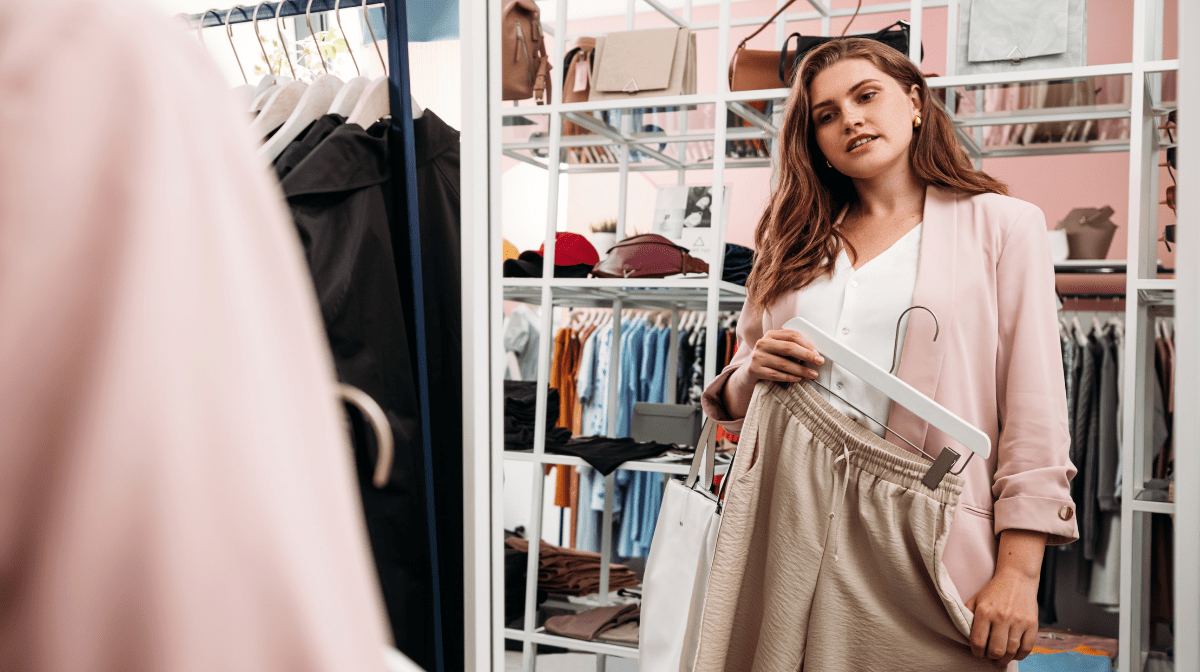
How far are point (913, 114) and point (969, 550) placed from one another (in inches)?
29.5

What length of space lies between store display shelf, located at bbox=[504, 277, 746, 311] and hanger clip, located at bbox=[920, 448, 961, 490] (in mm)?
1497

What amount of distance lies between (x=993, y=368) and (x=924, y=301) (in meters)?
0.15

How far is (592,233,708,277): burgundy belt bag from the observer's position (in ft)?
9.36

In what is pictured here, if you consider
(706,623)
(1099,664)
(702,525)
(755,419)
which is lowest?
(1099,664)

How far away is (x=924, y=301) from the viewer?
1.29 m

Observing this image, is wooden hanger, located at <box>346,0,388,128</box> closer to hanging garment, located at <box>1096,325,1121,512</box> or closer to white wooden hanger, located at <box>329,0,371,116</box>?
white wooden hanger, located at <box>329,0,371,116</box>

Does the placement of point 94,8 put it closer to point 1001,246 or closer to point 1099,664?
point 1001,246

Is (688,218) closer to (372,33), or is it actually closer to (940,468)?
(372,33)

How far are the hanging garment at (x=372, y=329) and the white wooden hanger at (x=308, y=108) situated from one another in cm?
13

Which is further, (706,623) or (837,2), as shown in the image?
(837,2)

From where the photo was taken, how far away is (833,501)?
49.4 inches

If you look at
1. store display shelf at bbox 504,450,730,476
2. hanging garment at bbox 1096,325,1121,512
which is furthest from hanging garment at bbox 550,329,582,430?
hanging garment at bbox 1096,325,1121,512

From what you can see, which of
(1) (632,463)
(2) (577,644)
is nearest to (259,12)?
(1) (632,463)

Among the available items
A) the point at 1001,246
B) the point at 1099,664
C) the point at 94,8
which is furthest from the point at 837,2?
the point at 94,8
